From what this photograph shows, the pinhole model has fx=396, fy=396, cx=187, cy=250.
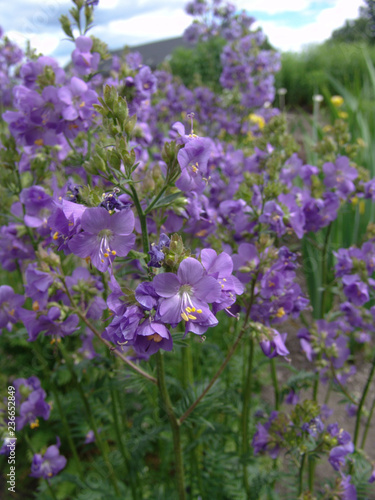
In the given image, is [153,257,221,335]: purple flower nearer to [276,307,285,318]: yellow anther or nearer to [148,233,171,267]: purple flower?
[148,233,171,267]: purple flower

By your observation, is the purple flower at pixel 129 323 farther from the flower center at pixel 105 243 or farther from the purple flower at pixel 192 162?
the purple flower at pixel 192 162

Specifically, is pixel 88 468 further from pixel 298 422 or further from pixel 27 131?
pixel 27 131

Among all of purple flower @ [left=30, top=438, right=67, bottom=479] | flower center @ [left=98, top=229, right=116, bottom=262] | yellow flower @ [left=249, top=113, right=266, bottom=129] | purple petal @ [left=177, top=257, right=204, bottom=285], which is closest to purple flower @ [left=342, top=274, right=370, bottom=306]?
purple petal @ [left=177, top=257, right=204, bottom=285]

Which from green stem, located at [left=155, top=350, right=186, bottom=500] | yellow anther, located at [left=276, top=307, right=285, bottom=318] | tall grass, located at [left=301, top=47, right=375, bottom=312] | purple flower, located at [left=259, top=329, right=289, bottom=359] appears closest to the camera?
green stem, located at [left=155, top=350, right=186, bottom=500]

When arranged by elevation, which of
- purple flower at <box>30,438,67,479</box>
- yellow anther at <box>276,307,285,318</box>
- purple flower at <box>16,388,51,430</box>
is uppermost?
yellow anther at <box>276,307,285,318</box>

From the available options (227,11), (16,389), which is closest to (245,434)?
(16,389)

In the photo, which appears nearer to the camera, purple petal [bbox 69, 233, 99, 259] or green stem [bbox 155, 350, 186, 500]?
purple petal [bbox 69, 233, 99, 259]

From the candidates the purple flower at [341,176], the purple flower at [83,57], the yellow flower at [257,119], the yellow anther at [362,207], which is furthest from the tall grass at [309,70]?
the purple flower at [83,57]
